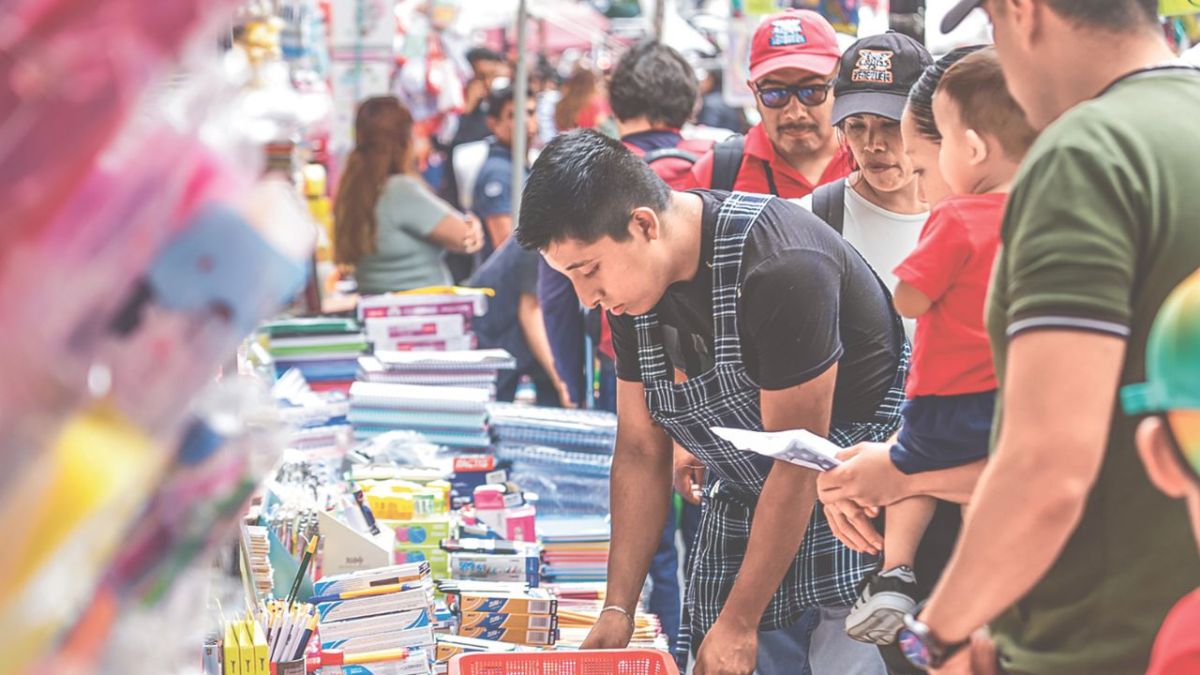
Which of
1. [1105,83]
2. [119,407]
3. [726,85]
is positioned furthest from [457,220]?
[119,407]

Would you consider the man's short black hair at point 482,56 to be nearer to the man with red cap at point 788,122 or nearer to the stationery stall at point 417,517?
the stationery stall at point 417,517

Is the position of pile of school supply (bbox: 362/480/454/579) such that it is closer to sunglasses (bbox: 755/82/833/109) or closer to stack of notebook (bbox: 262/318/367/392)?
sunglasses (bbox: 755/82/833/109)

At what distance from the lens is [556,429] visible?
4.90 m

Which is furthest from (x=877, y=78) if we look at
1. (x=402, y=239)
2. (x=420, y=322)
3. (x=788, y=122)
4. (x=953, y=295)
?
(x=402, y=239)

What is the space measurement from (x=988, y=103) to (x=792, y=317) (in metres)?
0.67

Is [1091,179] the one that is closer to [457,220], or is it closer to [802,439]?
[802,439]

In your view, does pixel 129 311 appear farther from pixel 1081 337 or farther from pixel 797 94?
pixel 797 94

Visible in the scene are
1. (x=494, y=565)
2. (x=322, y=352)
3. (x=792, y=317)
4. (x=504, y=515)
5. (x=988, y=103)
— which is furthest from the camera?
(x=322, y=352)

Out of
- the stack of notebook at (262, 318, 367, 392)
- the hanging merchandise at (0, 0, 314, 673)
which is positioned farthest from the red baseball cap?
Result: the hanging merchandise at (0, 0, 314, 673)

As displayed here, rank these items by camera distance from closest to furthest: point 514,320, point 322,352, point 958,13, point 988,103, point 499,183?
point 958,13 < point 988,103 < point 322,352 < point 514,320 < point 499,183

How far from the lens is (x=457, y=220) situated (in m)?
7.06

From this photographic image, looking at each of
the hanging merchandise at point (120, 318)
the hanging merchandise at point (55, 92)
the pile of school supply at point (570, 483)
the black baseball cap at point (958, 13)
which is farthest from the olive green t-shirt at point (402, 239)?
the hanging merchandise at point (55, 92)

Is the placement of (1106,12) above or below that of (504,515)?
above

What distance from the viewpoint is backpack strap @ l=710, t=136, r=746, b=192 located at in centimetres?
434
